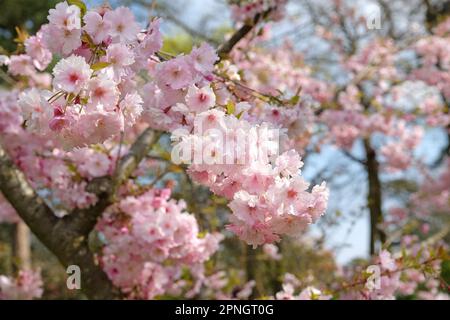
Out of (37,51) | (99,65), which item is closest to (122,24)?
(99,65)

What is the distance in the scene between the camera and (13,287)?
333 cm

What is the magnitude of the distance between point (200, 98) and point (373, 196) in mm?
5385

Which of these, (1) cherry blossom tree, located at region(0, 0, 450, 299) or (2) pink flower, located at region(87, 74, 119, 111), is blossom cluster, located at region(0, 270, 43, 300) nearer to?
(1) cherry blossom tree, located at region(0, 0, 450, 299)

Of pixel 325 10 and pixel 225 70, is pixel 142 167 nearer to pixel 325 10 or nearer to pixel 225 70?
pixel 225 70

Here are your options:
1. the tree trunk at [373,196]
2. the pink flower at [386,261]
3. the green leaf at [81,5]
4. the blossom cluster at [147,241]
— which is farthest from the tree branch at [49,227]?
the tree trunk at [373,196]

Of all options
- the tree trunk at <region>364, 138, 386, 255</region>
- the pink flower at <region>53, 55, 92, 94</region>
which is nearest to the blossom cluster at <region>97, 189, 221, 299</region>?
the pink flower at <region>53, 55, 92, 94</region>

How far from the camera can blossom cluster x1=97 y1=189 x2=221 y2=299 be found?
8.55 feet

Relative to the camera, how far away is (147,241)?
257cm

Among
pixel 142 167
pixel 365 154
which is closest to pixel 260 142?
pixel 142 167

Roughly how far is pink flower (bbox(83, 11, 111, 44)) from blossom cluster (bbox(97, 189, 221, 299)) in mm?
1405

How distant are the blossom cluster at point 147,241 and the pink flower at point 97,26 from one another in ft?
4.61

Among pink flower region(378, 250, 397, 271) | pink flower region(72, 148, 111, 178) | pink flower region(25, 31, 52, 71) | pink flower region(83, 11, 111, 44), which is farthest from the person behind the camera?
pink flower region(72, 148, 111, 178)

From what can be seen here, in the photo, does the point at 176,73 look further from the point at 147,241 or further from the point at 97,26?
the point at 147,241

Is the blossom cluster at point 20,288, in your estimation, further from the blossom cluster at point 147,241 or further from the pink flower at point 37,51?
the pink flower at point 37,51
